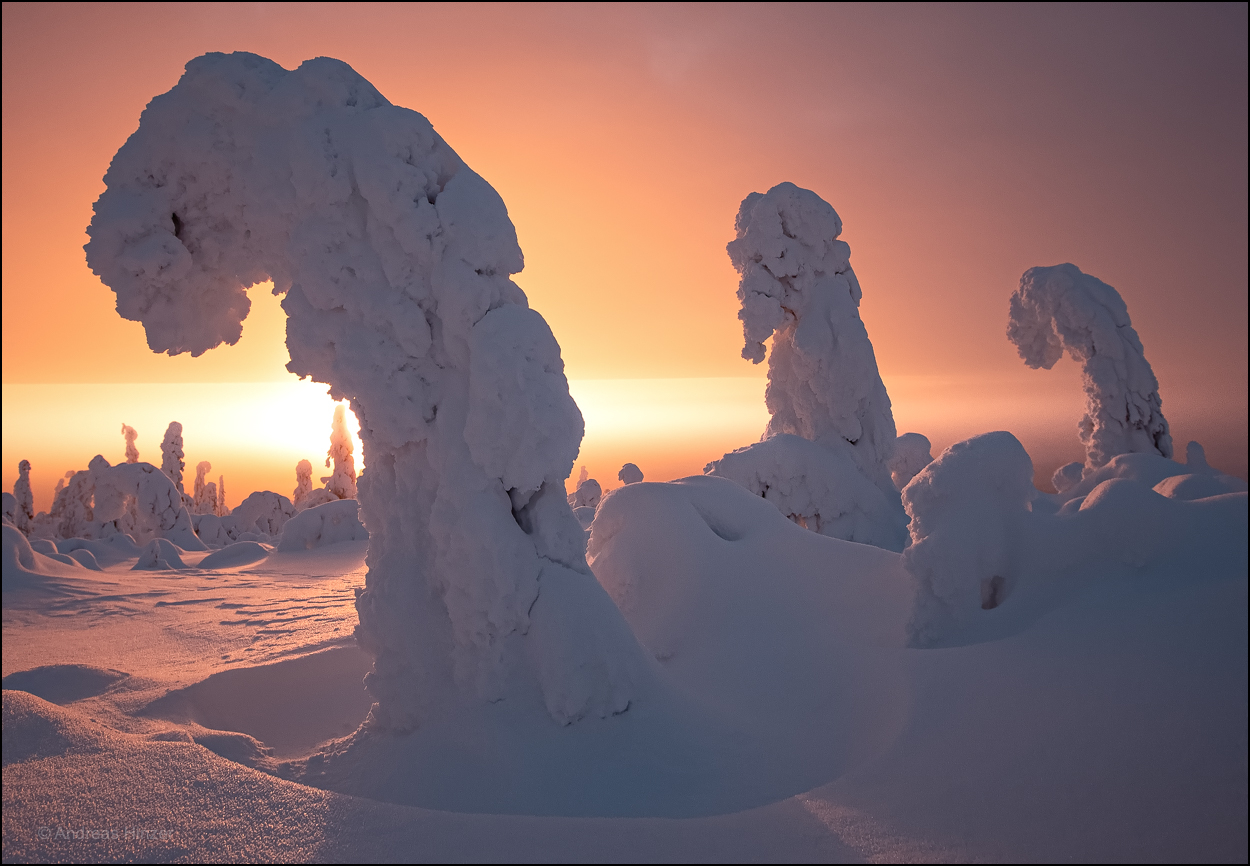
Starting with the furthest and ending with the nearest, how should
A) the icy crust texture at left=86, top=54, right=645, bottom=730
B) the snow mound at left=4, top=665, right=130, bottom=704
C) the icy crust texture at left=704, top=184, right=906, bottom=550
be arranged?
the icy crust texture at left=704, top=184, right=906, bottom=550
the snow mound at left=4, top=665, right=130, bottom=704
the icy crust texture at left=86, top=54, right=645, bottom=730

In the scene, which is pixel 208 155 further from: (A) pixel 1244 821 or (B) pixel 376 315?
(A) pixel 1244 821

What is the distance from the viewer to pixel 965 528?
661cm

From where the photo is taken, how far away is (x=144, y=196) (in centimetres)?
614

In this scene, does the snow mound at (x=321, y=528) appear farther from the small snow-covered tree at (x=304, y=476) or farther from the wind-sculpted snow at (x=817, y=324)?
the small snow-covered tree at (x=304, y=476)

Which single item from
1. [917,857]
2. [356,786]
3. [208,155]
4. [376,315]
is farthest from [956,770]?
[208,155]

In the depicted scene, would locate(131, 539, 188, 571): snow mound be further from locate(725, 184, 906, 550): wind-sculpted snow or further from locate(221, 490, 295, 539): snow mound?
locate(725, 184, 906, 550): wind-sculpted snow

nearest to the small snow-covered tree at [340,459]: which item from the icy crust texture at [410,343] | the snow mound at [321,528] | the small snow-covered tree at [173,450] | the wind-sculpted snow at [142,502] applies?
the wind-sculpted snow at [142,502]

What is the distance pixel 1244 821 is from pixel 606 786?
12.0 ft

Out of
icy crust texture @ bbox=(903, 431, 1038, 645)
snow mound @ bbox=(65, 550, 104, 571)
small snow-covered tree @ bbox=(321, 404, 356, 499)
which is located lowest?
snow mound @ bbox=(65, 550, 104, 571)

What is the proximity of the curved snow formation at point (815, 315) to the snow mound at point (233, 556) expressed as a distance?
1599cm

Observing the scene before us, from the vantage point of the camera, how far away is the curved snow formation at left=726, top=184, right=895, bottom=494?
1541cm

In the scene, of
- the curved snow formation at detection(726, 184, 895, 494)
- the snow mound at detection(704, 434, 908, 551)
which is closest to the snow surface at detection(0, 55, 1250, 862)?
the snow mound at detection(704, 434, 908, 551)

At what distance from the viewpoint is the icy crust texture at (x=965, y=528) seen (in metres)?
6.39

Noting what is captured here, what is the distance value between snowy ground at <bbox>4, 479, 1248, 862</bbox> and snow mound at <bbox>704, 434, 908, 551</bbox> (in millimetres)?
5950
